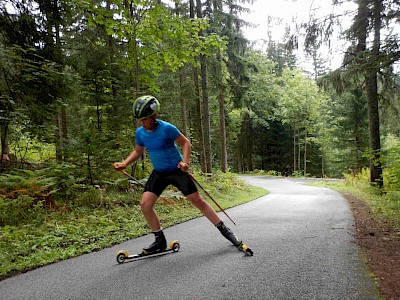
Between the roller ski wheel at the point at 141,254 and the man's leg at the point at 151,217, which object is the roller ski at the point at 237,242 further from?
the man's leg at the point at 151,217

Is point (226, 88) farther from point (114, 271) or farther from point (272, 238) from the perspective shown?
point (114, 271)

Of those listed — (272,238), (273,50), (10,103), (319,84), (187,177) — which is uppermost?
(273,50)

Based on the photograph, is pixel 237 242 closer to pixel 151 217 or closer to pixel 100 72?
pixel 151 217

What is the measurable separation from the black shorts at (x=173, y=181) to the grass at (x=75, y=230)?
141 centimetres

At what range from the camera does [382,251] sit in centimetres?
420

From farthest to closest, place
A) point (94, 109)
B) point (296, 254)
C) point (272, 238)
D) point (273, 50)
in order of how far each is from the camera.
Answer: point (273, 50)
point (94, 109)
point (272, 238)
point (296, 254)

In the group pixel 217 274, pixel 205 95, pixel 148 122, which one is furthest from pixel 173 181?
pixel 205 95

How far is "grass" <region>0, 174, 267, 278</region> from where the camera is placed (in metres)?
4.03

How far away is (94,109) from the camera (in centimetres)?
866

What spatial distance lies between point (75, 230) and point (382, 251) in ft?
16.3

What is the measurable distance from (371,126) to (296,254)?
9.60 meters

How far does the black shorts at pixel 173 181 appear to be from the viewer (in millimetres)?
3891

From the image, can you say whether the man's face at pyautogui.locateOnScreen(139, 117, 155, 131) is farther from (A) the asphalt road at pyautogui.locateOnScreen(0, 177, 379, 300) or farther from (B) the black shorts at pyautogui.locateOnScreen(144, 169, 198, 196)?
(A) the asphalt road at pyautogui.locateOnScreen(0, 177, 379, 300)

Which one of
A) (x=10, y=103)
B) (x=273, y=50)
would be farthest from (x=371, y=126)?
(x=273, y=50)
